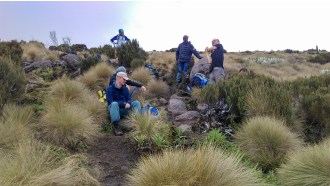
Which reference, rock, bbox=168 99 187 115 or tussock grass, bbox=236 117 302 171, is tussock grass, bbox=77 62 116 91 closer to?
rock, bbox=168 99 187 115

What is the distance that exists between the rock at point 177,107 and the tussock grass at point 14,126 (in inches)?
147

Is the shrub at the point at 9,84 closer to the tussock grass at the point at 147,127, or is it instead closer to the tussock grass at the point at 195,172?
the tussock grass at the point at 147,127

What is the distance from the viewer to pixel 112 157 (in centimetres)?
622

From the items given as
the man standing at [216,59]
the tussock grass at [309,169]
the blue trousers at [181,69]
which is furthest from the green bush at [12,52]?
the tussock grass at [309,169]

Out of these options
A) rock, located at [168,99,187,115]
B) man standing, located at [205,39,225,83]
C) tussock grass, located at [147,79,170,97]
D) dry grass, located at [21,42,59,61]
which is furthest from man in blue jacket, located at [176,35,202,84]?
dry grass, located at [21,42,59,61]

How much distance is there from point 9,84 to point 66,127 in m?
1.87

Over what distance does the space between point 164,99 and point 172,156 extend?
6.63 m

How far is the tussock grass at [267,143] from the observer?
599 cm

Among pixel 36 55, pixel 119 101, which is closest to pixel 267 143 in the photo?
pixel 119 101

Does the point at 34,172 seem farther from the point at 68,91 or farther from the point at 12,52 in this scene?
the point at 12,52

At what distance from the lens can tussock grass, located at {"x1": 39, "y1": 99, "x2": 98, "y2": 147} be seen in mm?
6285

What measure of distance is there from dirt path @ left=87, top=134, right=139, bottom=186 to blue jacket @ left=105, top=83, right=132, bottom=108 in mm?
938

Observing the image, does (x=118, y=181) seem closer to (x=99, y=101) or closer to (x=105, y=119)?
(x=105, y=119)

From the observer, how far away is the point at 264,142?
20.7ft
